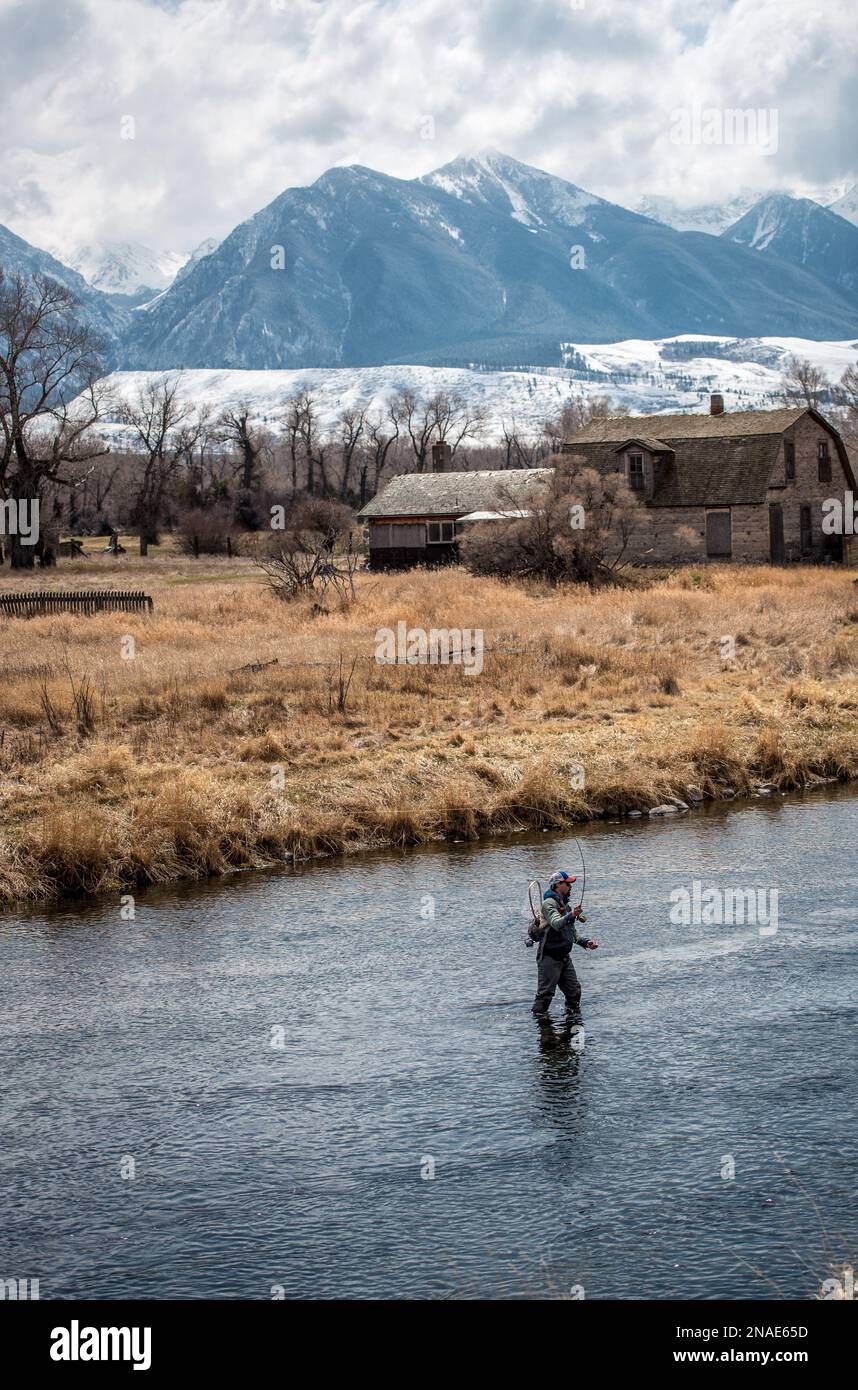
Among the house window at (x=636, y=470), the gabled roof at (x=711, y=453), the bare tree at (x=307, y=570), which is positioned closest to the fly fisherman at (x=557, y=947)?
the bare tree at (x=307, y=570)

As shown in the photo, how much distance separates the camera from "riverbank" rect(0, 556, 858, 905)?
816 inches

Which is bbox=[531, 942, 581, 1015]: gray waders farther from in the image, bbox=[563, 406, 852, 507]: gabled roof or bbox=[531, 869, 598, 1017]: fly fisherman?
bbox=[563, 406, 852, 507]: gabled roof

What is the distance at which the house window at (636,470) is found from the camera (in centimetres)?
6334

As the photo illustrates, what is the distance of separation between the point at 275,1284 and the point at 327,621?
A: 99.5 feet

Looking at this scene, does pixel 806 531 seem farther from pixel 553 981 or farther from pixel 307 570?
pixel 553 981

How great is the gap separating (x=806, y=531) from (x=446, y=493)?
714 inches

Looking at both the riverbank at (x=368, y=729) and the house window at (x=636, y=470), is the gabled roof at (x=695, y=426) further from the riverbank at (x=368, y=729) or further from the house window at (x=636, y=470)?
the riverbank at (x=368, y=729)

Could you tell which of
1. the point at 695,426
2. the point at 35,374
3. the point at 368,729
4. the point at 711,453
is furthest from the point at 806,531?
the point at 35,374

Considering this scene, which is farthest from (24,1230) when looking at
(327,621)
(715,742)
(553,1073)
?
(327,621)

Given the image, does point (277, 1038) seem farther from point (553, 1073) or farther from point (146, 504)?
point (146, 504)

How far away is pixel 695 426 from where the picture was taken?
66.2 metres

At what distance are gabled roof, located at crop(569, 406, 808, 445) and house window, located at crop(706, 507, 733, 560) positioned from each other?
400 centimetres

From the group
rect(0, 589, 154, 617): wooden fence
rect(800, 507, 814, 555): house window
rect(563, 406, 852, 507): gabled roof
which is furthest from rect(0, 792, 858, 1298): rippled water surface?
rect(800, 507, 814, 555): house window
